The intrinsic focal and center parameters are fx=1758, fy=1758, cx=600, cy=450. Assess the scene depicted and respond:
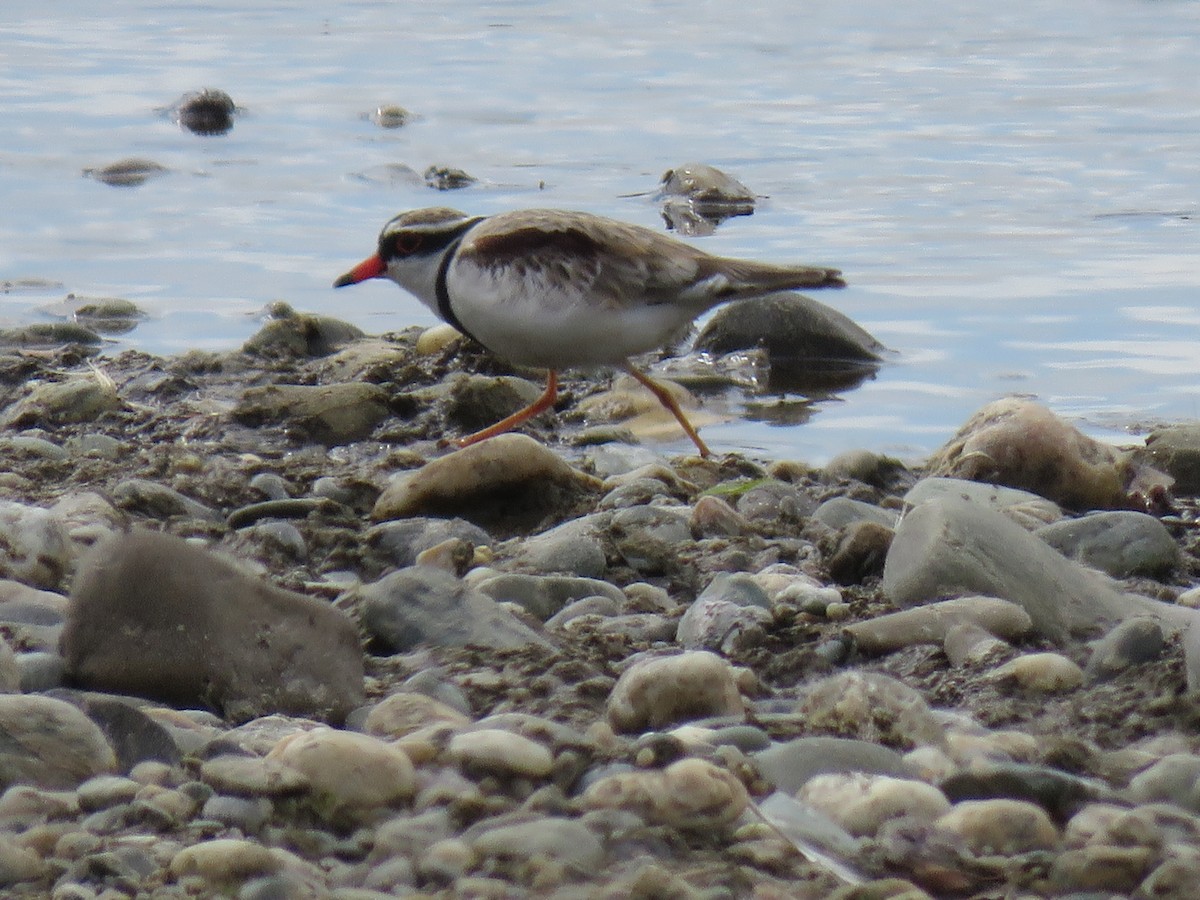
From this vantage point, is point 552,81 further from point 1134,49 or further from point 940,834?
point 940,834

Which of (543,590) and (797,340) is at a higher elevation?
(543,590)

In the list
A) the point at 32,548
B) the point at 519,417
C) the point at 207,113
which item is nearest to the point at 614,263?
the point at 519,417

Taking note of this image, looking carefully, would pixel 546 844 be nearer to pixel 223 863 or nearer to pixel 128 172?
pixel 223 863

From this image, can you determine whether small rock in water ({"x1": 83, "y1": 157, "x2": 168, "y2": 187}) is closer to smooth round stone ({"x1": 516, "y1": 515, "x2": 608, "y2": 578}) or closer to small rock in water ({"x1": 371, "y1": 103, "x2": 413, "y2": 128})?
small rock in water ({"x1": 371, "y1": 103, "x2": 413, "y2": 128})

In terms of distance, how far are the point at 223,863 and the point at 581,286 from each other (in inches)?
158

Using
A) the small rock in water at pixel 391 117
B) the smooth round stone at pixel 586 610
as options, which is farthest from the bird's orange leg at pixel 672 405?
the small rock in water at pixel 391 117

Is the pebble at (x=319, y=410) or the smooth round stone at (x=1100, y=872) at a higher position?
the smooth round stone at (x=1100, y=872)

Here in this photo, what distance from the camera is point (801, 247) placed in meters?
→ 9.62

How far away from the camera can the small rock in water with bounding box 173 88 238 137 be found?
45.4 ft

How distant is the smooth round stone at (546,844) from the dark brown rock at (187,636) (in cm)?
78

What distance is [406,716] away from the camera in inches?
125

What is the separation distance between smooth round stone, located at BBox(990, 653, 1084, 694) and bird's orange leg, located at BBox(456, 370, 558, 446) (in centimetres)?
318

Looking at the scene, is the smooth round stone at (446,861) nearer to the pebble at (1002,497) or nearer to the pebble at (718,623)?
the pebble at (718,623)

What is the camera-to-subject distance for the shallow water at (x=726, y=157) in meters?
8.13
